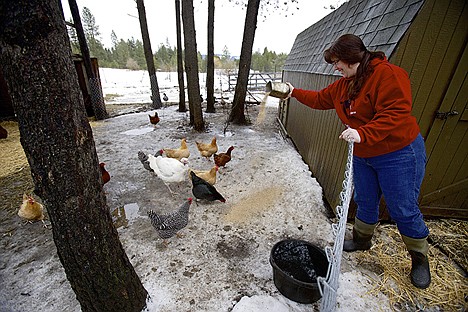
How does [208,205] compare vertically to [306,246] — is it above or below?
below

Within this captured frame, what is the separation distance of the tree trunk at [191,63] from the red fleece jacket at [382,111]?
18.5 feet

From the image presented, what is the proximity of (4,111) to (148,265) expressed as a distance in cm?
1002

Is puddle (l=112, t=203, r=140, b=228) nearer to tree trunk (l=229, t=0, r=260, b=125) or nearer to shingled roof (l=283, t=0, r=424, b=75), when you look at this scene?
shingled roof (l=283, t=0, r=424, b=75)

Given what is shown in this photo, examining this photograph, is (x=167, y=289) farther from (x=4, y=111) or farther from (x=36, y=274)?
(x=4, y=111)

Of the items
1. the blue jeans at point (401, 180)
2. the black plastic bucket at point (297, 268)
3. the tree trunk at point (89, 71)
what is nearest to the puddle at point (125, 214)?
the black plastic bucket at point (297, 268)

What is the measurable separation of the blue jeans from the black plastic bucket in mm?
809

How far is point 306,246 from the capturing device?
2.30 metres

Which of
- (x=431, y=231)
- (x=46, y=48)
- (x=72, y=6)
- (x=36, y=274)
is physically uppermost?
(x=72, y=6)

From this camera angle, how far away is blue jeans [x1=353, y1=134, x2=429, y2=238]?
1824 millimetres

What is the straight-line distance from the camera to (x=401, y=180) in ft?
6.08

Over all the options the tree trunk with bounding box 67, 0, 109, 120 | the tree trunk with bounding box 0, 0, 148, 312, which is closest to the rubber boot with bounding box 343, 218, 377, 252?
the tree trunk with bounding box 0, 0, 148, 312

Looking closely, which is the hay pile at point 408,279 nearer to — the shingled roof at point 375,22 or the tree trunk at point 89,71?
the shingled roof at point 375,22

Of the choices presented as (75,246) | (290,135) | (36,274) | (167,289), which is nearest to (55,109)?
(75,246)

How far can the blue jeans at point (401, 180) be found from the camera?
182 centimetres
